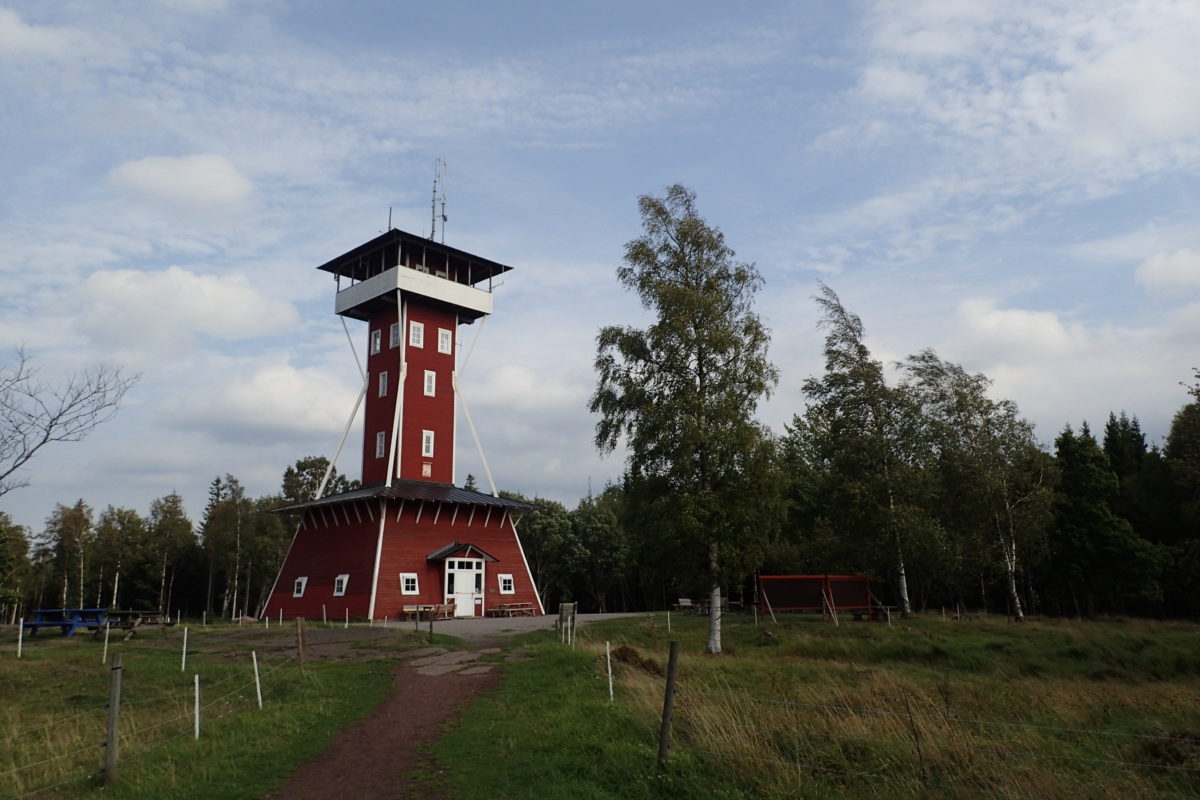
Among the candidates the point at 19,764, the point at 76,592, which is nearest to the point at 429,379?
the point at 19,764

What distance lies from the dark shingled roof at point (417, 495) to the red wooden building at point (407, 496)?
104 millimetres

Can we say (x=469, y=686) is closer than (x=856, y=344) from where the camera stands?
Yes

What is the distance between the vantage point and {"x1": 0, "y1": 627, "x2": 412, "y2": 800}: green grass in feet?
36.2

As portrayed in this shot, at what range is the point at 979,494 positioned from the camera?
38.9m

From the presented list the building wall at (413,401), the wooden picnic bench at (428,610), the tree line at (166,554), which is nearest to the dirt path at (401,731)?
the wooden picnic bench at (428,610)

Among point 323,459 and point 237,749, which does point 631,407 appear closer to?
point 237,749

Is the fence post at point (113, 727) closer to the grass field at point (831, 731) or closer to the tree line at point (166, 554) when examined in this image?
the grass field at point (831, 731)

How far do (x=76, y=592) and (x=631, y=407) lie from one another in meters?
75.2

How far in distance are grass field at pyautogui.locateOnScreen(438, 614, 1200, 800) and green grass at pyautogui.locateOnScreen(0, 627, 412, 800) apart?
2.90 meters

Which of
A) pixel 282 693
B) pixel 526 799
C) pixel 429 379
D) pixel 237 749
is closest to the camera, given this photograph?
pixel 526 799

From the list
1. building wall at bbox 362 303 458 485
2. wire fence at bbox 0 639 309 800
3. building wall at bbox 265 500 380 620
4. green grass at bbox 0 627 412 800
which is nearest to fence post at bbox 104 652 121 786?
green grass at bbox 0 627 412 800

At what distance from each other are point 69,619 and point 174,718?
24801 millimetres

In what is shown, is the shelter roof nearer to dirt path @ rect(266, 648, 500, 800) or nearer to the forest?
the forest

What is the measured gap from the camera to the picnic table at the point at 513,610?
44281 mm
